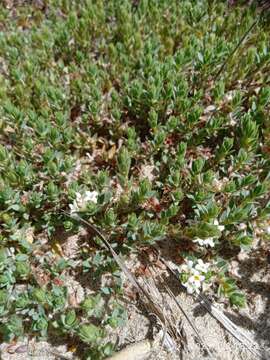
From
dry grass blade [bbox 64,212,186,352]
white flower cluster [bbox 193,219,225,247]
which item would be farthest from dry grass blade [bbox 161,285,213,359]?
white flower cluster [bbox 193,219,225,247]

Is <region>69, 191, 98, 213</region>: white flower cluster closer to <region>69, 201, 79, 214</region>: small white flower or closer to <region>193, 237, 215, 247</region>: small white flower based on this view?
<region>69, 201, 79, 214</region>: small white flower

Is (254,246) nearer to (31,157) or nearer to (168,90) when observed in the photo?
(168,90)

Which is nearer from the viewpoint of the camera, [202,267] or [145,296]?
[202,267]

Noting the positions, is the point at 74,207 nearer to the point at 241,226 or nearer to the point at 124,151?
the point at 124,151

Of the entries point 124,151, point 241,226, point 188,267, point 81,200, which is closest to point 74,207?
point 81,200

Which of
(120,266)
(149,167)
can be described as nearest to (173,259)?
(120,266)
